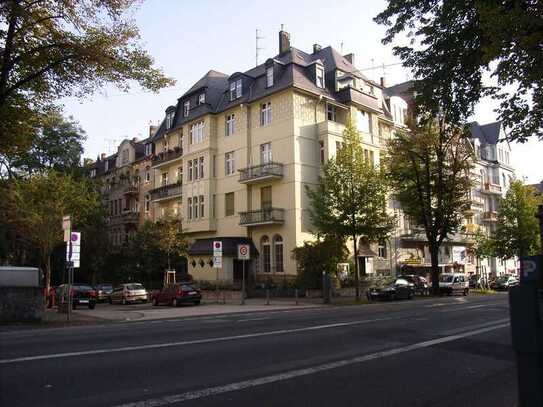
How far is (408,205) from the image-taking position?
38562 millimetres

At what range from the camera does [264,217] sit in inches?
1483

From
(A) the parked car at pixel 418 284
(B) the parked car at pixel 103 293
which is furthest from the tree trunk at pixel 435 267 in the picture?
(B) the parked car at pixel 103 293

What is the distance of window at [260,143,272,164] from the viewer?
39.2 m

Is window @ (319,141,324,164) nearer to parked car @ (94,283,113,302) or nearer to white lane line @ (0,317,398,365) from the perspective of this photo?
parked car @ (94,283,113,302)

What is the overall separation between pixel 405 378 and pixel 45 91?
1639 centimetres

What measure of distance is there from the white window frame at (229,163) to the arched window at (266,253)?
6.84 metres

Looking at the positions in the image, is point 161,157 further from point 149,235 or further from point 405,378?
point 405,378

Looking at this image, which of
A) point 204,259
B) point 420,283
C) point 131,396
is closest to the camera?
point 131,396

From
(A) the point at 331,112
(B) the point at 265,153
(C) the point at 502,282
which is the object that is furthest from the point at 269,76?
(C) the point at 502,282

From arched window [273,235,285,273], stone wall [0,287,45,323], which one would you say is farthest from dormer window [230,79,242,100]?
stone wall [0,287,45,323]

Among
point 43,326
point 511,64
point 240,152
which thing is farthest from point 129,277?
point 511,64

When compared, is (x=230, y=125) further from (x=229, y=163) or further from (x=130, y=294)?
(x=130, y=294)

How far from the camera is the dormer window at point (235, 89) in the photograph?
4250 cm

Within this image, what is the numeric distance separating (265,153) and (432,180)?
13065 millimetres
